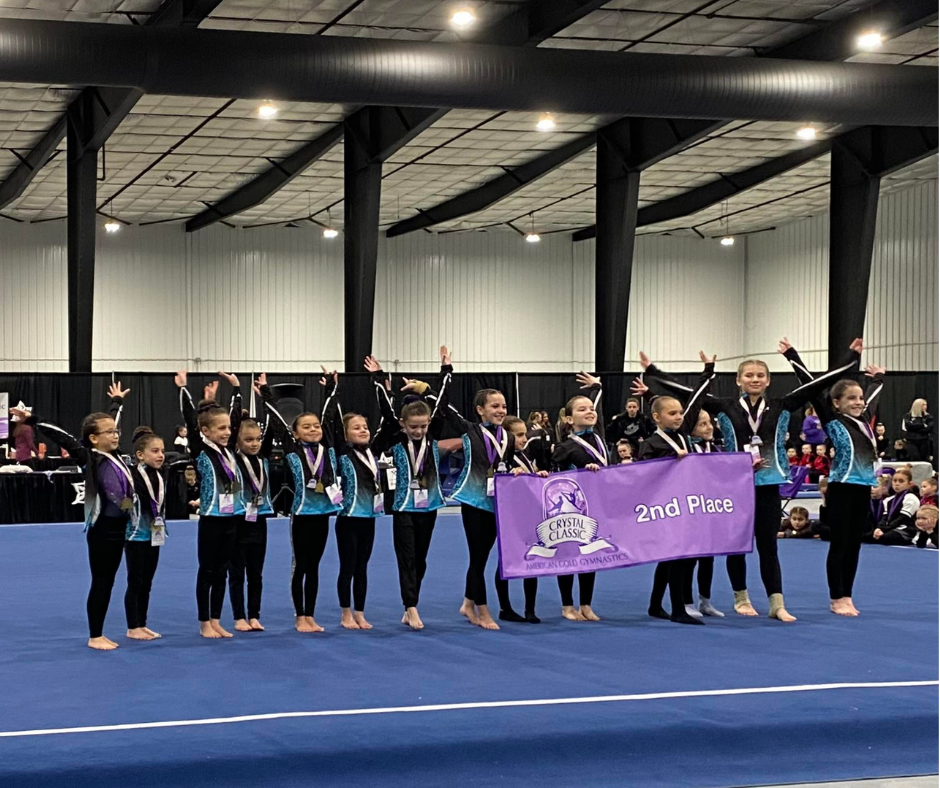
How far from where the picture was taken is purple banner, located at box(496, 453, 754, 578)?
7211 millimetres

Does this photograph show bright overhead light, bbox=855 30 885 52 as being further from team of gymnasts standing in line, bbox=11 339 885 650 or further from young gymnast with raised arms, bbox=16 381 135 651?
young gymnast with raised arms, bbox=16 381 135 651

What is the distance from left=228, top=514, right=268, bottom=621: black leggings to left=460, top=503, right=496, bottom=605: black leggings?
1168mm

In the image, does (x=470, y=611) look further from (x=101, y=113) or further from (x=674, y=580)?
(x=101, y=113)

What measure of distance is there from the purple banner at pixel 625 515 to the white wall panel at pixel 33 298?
2068 cm

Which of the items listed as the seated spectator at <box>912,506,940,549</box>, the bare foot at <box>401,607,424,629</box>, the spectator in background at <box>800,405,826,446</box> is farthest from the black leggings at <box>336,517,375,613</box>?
the spectator in background at <box>800,405,826,446</box>

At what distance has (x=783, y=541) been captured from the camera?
12.6 meters

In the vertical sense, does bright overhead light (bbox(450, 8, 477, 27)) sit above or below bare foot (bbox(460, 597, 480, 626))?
above

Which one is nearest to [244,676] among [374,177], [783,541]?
[783,541]

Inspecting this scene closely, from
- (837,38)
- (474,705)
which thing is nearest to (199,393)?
(837,38)

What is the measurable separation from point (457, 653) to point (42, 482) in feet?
33.6

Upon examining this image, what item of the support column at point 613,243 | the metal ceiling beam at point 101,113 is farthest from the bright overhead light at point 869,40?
the metal ceiling beam at point 101,113

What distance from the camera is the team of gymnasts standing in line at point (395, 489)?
6555 millimetres

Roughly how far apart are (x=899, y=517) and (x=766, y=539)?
5.27 metres

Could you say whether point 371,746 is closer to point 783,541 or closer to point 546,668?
point 546,668
